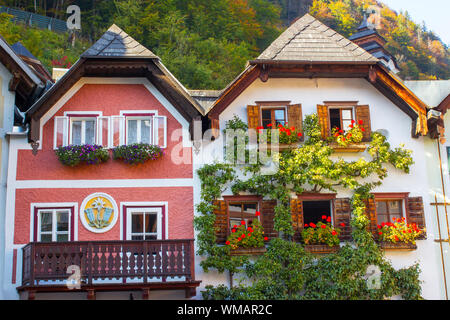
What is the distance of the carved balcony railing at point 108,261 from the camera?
15086 mm

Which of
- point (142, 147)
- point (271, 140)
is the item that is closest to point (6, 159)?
point (142, 147)

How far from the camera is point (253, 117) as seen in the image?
57.1ft

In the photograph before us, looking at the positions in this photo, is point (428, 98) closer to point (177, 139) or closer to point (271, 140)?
point (271, 140)

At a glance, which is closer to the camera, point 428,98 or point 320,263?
point 320,263

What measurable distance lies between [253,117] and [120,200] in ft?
14.0

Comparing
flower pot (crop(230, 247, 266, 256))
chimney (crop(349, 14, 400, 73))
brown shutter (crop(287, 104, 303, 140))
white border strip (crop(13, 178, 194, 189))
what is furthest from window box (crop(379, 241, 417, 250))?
chimney (crop(349, 14, 400, 73))

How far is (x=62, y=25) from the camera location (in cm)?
4303

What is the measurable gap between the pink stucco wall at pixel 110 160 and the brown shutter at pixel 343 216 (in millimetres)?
4076

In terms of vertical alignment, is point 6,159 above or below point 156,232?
above

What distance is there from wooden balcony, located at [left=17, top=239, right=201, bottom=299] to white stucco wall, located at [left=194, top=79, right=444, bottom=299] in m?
2.14

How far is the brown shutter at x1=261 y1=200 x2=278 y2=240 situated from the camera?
16.7 meters

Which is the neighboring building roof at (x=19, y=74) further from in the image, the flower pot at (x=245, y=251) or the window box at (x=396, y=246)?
the window box at (x=396, y=246)
